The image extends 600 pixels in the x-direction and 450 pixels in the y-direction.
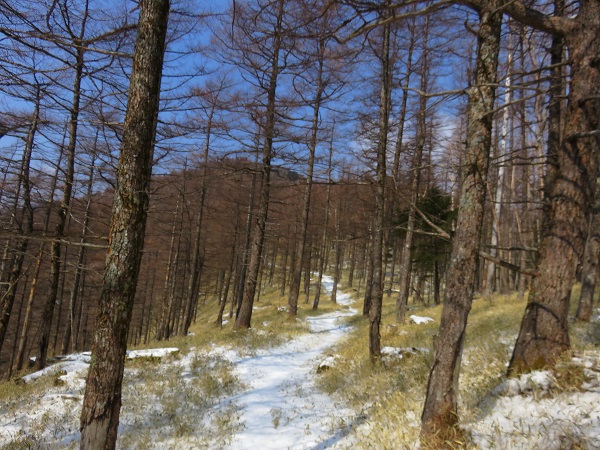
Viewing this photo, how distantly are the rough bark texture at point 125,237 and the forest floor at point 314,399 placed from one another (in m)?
1.99

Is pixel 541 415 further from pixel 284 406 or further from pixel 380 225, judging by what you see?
pixel 380 225

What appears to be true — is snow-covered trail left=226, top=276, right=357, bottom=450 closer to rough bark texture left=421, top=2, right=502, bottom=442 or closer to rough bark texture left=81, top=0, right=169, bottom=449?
rough bark texture left=421, top=2, right=502, bottom=442

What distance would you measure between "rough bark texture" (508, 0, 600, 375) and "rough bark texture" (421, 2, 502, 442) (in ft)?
4.35

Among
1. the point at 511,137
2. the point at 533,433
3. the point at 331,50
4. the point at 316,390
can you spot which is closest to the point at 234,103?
the point at 331,50

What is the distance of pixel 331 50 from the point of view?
5.73 m

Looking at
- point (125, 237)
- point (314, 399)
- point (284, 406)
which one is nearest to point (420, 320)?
point (314, 399)

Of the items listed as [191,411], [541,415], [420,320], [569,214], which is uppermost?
[569,214]

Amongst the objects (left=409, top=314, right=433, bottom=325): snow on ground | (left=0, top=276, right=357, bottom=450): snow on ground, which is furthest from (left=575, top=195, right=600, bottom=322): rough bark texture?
(left=0, top=276, right=357, bottom=450): snow on ground

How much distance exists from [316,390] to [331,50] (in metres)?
6.73

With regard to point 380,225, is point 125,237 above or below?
below

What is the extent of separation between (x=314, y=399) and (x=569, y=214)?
5.27 m

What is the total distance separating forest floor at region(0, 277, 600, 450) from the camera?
3.42 metres

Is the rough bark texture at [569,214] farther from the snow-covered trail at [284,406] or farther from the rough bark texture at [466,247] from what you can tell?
the snow-covered trail at [284,406]

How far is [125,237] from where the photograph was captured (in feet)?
11.6
